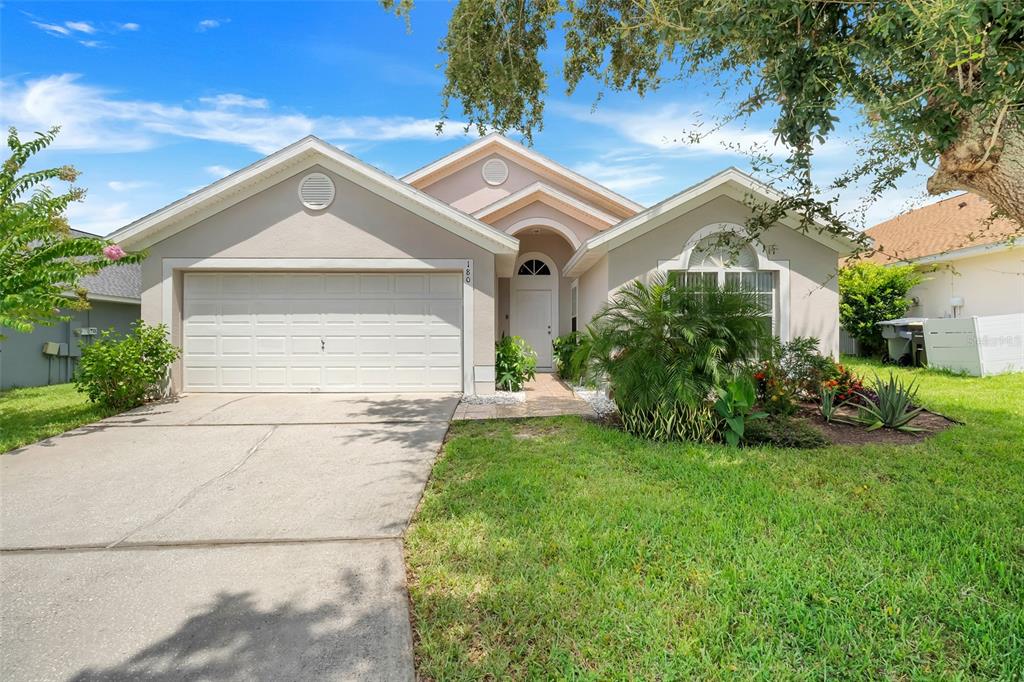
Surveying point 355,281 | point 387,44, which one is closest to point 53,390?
point 355,281

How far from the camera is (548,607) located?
2967 mm

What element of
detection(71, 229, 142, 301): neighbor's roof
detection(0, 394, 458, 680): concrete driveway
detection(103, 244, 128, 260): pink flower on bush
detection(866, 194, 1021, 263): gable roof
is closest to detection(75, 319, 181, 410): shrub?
detection(103, 244, 128, 260): pink flower on bush

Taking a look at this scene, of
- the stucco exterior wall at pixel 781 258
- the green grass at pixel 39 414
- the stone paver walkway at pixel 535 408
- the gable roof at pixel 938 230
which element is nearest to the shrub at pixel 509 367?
the stone paver walkway at pixel 535 408

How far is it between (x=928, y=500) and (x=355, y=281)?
9271mm

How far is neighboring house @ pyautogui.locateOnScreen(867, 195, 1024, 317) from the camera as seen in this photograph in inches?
531

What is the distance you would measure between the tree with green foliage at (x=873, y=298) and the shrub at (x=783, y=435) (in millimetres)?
11046

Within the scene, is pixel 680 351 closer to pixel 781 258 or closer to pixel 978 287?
pixel 781 258

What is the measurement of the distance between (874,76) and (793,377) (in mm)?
5443

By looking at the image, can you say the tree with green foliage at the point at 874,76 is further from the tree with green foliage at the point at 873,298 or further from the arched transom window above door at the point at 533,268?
the tree with green foliage at the point at 873,298

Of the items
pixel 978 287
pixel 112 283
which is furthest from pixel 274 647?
pixel 978 287

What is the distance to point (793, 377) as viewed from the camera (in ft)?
28.9

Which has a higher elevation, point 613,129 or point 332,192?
point 613,129

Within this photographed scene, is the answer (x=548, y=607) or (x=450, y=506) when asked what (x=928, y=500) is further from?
(x=450, y=506)

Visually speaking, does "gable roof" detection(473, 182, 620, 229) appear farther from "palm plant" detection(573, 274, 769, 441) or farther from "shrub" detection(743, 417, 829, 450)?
"shrub" detection(743, 417, 829, 450)
